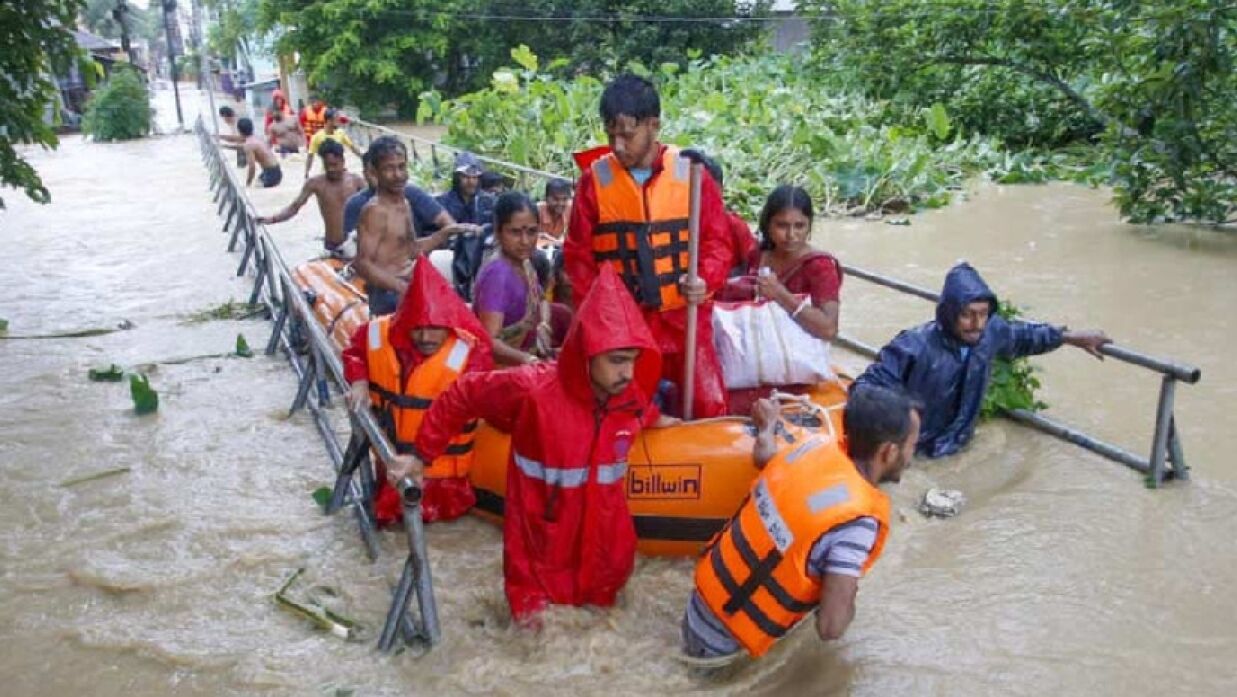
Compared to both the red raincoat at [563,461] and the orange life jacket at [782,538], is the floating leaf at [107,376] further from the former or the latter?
the orange life jacket at [782,538]

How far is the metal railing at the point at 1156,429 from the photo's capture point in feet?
13.8

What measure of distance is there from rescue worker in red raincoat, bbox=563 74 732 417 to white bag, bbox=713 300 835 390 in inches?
9.2

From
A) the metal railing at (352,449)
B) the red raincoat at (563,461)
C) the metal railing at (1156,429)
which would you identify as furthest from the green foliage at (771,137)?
the red raincoat at (563,461)

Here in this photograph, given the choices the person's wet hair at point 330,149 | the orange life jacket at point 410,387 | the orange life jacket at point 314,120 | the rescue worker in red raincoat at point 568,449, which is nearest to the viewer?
the rescue worker in red raincoat at point 568,449

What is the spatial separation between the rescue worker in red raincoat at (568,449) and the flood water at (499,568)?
17 cm

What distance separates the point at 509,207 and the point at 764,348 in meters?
1.29

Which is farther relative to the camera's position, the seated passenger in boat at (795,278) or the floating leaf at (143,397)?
the floating leaf at (143,397)

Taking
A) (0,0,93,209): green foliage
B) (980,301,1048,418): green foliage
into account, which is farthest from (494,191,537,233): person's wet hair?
(0,0,93,209): green foliage

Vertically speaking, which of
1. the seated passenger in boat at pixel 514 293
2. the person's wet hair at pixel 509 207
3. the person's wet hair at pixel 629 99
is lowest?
the seated passenger in boat at pixel 514 293

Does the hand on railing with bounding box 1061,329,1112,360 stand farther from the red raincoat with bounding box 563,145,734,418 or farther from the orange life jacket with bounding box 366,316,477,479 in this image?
the orange life jacket with bounding box 366,316,477,479

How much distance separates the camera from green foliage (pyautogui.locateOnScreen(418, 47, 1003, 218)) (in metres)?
13.0

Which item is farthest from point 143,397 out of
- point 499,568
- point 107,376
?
point 499,568

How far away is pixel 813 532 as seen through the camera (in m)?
2.70

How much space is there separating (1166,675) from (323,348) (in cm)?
345
